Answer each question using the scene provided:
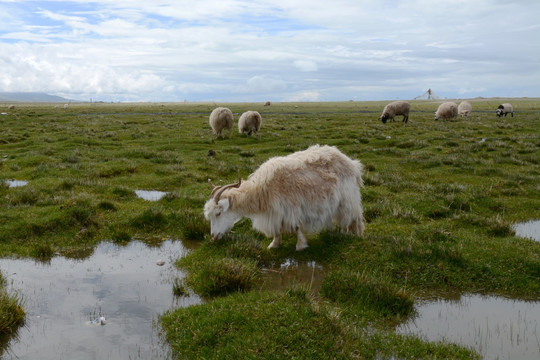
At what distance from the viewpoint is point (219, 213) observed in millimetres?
7910

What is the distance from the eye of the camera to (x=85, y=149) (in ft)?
68.1

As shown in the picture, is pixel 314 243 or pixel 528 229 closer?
pixel 314 243

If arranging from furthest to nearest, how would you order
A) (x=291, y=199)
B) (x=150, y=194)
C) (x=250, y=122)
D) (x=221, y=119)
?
(x=250, y=122), (x=221, y=119), (x=150, y=194), (x=291, y=199)

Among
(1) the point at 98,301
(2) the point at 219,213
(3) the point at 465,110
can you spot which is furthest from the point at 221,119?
(3) the point at 465,110

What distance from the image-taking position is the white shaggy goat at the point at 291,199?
7.75 m

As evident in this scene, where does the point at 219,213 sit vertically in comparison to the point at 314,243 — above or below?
above

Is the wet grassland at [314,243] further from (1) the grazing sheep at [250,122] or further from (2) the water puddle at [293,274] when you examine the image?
(1) the grazing sheep at [250,122]

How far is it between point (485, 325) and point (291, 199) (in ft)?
12.1

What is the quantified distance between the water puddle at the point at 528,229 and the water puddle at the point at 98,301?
745 cm

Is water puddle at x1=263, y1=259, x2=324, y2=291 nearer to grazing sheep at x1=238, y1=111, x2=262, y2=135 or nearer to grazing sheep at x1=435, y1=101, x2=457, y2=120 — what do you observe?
grazing sheep at x1=238, y1=111, x2=262, y2=135

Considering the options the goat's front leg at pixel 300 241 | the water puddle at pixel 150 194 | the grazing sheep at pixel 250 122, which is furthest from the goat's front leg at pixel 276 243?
the grazing sheep at pixel 250 122

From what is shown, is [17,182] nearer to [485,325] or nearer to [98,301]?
[98,301]

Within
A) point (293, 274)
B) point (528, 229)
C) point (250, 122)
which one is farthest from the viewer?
point (250, 122)

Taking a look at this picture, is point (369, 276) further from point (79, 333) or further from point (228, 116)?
point (228, 116)
